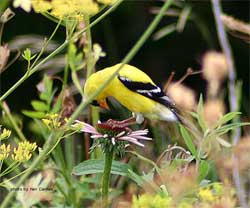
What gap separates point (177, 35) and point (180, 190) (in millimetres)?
3058

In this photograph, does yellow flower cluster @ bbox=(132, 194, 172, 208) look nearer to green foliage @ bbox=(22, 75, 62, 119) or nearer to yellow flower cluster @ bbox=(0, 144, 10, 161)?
yellow flower cluster @ bbox=(0, 144, 10, 161)

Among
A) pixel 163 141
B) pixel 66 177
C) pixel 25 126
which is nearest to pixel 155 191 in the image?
pixel 66 177

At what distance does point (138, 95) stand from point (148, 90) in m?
0.02

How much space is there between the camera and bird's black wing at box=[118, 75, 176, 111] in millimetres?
1345

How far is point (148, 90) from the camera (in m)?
1.36

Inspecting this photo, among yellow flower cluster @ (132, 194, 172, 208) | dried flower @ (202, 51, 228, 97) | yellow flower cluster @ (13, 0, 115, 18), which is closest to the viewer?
yellow flower cluster @ (132, 194, 172, 208)

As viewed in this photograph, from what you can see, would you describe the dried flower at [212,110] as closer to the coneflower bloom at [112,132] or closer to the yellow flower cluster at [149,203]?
the coneflower bloom at [112,132]

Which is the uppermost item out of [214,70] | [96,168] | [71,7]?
[71,7]

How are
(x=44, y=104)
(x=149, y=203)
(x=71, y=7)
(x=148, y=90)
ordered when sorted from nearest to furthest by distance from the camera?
1. (x=149, y=203)
2. (x=71, y=7)
3. (x=148, y=90)
4. (x=44, y=104)

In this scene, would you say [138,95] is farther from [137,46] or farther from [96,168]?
[137,46]

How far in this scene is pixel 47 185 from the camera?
60.6 inches

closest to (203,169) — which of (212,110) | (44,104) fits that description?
(212,110)

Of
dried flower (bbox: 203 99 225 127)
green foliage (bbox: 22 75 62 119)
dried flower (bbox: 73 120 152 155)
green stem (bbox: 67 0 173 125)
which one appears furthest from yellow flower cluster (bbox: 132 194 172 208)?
green foliage (bbox: 22 75 62 119)

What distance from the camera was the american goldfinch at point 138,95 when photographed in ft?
4.40
